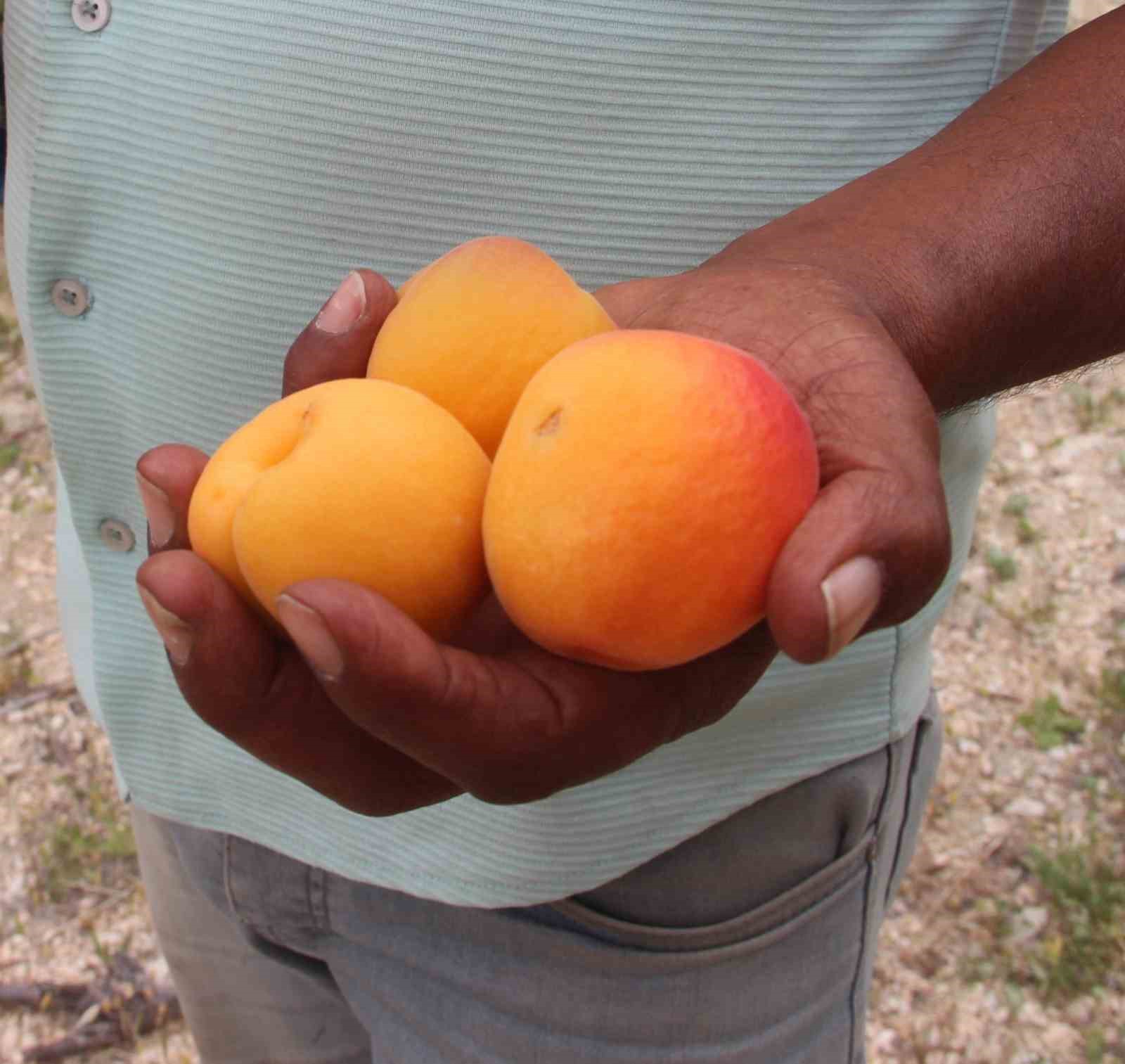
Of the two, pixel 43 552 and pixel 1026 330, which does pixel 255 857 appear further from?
pixel 43 552

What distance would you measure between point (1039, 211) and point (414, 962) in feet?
3.29

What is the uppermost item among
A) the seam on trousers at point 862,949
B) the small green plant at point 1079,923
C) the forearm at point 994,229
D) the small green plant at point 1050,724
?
the forearm at point 994,229

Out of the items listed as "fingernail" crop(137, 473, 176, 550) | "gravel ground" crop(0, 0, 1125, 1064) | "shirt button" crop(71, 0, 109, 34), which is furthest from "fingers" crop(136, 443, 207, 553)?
"gravel ground" crop(0, 0, 1125, 1064)

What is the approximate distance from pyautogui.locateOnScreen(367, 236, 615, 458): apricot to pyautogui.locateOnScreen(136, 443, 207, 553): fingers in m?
0.19

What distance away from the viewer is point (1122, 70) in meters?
1.13

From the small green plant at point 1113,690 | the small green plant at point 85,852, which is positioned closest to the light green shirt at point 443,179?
the small green plant at point 85,852

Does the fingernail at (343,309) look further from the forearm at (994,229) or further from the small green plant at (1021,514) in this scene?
the small green plant at (1021,514)

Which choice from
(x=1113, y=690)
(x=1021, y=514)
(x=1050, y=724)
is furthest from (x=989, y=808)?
(x=1021, y=514)

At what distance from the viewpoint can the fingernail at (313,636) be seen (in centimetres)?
84

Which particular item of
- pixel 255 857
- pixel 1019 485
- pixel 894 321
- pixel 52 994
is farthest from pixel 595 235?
pixel 1019 485

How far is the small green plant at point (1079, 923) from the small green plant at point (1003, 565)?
0.87m

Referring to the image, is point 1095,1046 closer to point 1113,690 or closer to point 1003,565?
point 1113,690

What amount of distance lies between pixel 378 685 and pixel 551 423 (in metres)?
0.24

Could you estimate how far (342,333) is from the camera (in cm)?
110
